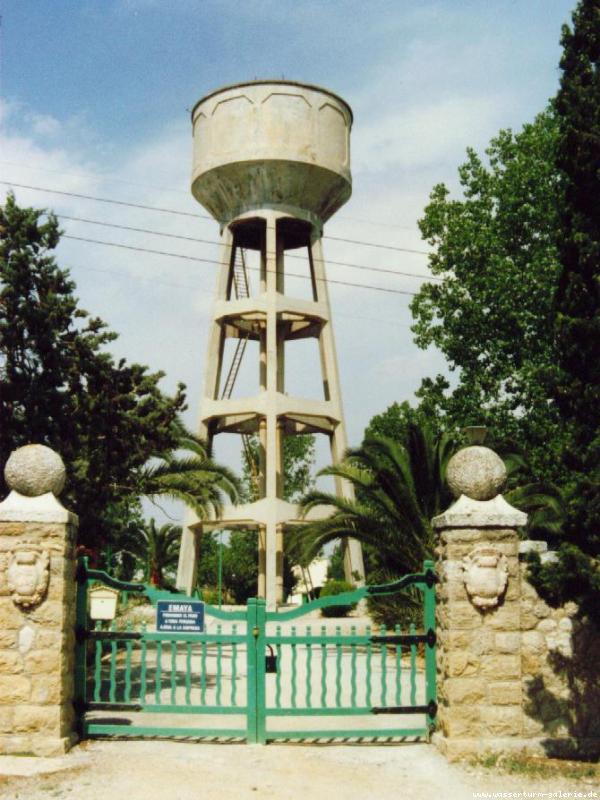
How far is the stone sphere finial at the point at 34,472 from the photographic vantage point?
363 inches

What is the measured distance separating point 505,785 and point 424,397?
17576 millimetres

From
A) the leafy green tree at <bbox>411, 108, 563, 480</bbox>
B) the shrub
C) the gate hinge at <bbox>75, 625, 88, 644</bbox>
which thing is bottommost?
the shrub

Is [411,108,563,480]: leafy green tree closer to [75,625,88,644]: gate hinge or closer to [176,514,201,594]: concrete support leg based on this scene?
[176,514,201,594]: concrete support leg

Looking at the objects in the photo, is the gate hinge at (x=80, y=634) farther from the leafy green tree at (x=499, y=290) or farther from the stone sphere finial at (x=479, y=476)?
the leafy green tree at (x=499, y=290)

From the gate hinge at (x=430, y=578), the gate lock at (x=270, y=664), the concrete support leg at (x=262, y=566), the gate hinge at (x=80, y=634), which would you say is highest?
the gate hinge at (x=430, y=578)

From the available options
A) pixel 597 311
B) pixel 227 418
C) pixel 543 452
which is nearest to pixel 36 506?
pixel 597 311

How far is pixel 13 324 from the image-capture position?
1383 centimetres

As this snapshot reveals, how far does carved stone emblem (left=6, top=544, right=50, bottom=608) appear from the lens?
8.90 metres

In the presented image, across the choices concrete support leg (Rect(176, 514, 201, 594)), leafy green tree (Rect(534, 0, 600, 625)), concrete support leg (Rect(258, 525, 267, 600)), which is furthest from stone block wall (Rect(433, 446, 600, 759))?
concrete support leg (Rect(258, 525, 267, 600))

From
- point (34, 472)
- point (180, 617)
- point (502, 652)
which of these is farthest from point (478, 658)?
point (34, 472)

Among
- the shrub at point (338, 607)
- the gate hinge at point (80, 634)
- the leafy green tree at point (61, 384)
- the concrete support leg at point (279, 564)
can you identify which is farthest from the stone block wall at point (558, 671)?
the shrub at point (338, 607)

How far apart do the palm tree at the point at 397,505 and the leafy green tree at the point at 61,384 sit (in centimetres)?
560

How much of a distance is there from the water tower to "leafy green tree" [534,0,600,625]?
18284 millimetres

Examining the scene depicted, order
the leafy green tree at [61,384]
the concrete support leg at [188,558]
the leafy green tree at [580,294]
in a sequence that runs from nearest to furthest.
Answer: the leafy green tree at [580,294]
the leafy green tree at [61,384]
the concrete support leg at [188,558]
